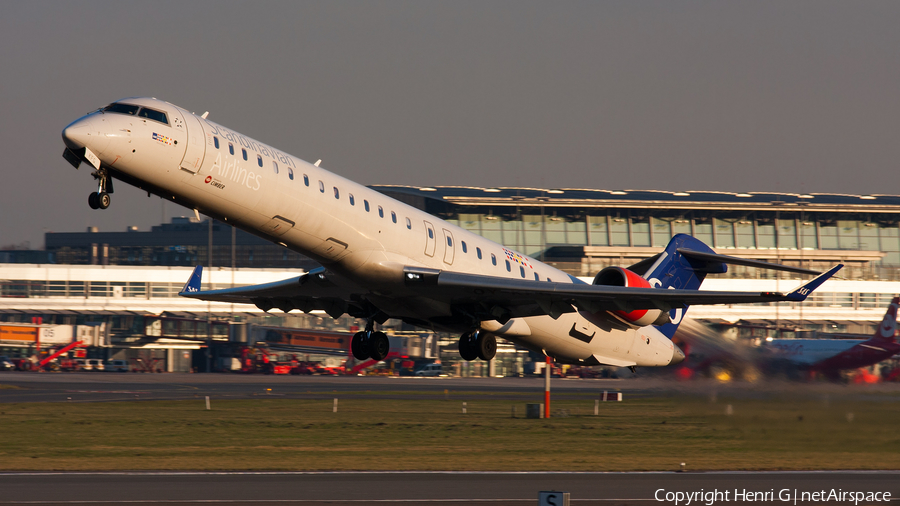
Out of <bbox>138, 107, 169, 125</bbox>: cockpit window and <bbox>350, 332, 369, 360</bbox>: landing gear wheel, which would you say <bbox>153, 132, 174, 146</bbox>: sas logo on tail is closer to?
<bbox>138, 107, 169, 125</bbox>: cockpit window

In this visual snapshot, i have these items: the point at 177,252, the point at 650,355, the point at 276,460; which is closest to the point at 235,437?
the point at 276,460

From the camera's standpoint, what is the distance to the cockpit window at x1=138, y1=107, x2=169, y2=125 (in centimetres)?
1848

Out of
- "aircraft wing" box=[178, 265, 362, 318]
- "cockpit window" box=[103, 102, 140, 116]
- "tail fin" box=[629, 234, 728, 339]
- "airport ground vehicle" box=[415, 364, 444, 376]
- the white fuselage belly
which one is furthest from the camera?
"airport ground vehicle" box=[415, 364, 444, 376]

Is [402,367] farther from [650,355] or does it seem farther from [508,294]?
[508,294]

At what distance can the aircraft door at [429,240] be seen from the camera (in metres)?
23.0

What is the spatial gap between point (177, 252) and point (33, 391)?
159 ft

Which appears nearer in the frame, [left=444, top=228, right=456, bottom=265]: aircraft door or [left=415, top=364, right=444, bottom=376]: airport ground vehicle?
[left=444, top=228, right=456, bottom=265]: aircraft door

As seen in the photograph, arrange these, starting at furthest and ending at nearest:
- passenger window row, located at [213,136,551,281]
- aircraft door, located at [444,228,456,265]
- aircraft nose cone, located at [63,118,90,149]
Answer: aircraft door, located at [444,228,456,265], passenger window row, located at [213,136,551,281], aircraft nose cone, located at [63,118,90,149]

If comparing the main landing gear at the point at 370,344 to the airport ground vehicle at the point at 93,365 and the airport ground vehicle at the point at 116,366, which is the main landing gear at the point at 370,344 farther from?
the airport ground vehicle at the point at 93,365

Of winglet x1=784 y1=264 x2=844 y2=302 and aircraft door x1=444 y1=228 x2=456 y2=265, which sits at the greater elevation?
aircraft door x1=444 y1=228 x2=456 y2=265
